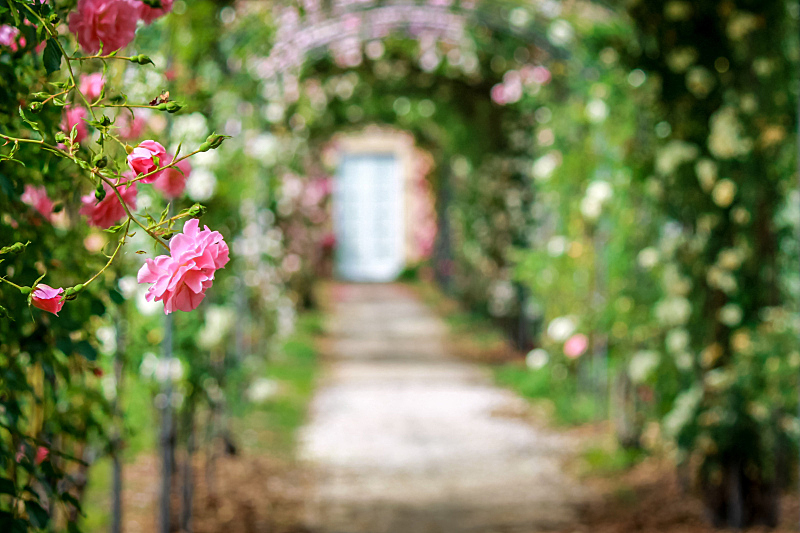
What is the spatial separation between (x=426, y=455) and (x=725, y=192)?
2.30m

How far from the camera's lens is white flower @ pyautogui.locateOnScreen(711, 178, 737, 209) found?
10.7ft

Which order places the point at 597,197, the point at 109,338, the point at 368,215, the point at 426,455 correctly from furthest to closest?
the point at 368,215
the point at 426,455
the point at 597,197
the point at 109,338

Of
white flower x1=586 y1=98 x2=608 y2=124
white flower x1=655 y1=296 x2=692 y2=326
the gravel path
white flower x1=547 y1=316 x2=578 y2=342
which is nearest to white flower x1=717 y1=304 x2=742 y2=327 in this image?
white flower x1=655 y1=296 x2=692 y2=326

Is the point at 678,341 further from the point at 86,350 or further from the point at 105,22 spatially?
the point at 105,22

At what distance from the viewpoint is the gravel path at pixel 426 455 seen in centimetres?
381

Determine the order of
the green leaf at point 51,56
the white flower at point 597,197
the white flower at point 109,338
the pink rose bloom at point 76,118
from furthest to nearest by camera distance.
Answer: the white flower at point 597,197 → the white flower at point 109,338 → the pink rose bloom at point 76,118 → the green leaf at point 51,56

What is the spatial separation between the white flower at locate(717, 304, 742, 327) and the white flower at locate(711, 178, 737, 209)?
0.39 meters

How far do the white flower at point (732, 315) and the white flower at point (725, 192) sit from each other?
39cm

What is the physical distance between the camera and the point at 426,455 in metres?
4.83

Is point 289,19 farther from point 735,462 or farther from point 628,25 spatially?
point 735,462

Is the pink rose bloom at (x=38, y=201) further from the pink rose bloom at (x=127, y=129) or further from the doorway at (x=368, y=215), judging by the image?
the doorway at (x=368, y=215)

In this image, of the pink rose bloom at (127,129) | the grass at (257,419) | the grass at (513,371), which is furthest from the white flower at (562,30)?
the pink rose bloom at (127,129)

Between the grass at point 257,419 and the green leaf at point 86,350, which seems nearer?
the green leaf at point 86,350

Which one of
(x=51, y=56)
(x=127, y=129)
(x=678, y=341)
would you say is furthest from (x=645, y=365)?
(x=51, y=56)
